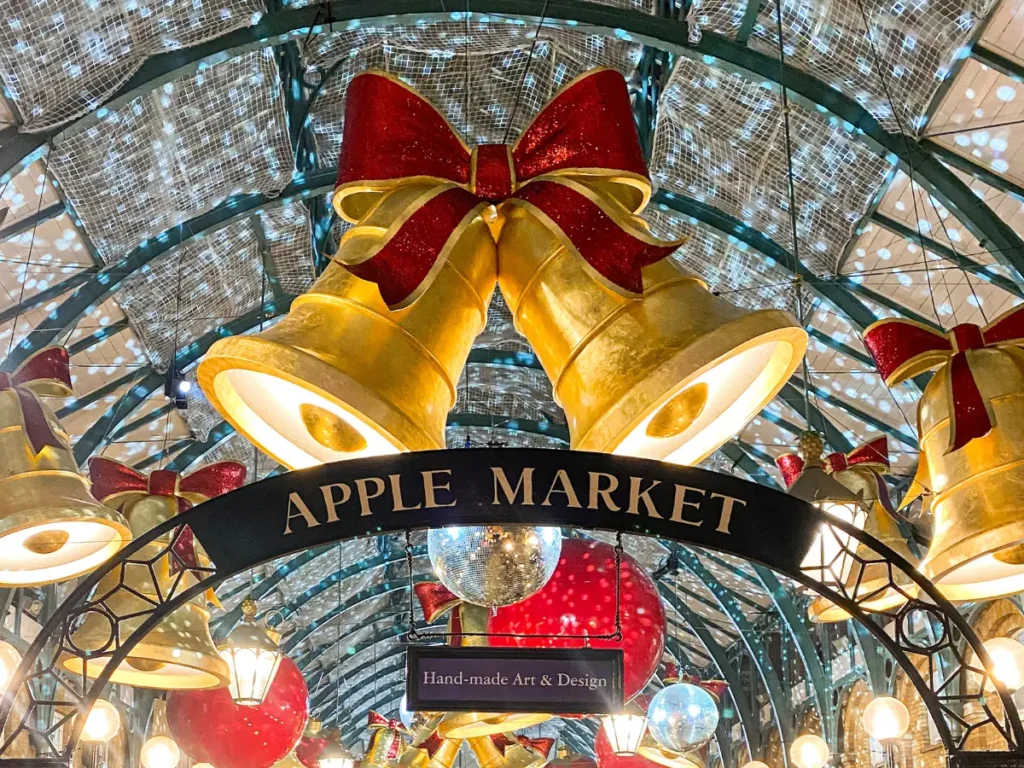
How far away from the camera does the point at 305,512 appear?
3041 mm

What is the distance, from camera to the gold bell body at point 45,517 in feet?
10.4

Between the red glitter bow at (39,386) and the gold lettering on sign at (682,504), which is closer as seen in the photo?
the gold lettering on sign at (682,504)

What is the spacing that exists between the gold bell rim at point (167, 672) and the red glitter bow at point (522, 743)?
5665 mm

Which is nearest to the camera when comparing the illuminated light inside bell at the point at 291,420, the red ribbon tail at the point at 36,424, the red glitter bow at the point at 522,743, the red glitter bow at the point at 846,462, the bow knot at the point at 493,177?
the illuminated light inside bell at the point at 291,420

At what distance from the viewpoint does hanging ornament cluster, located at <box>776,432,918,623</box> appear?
4.26 metres

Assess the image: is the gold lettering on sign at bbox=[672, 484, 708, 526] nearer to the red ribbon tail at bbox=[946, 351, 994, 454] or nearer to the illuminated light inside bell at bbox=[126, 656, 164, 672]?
the red ribbon tail at bbox=[946, 351, 994, 454]

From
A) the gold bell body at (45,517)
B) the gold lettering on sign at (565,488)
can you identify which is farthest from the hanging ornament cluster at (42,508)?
the gold lettering on sign at (565,488)

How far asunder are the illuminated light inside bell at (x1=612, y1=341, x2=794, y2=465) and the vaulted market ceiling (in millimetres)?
3330

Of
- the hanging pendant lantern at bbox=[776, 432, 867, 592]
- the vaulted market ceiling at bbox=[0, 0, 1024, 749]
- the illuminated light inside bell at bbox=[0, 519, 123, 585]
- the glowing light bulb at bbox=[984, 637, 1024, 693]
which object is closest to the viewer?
the illuminated light inside bell at bbox=[0, 519, 123, 585]

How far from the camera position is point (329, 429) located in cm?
245

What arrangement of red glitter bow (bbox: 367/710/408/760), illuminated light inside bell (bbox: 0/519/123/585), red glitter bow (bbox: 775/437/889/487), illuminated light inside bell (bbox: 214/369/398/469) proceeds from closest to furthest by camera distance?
illuminated light inside bell (bbox: 214/369/398/469) → illuminated light inside bell (bbox: 0/519/123/585) → red glitter bow (bbox: 775/437/889/487) → red glitter bow (bbox: 367/710/408/760)

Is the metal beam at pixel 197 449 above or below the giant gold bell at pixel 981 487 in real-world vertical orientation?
above

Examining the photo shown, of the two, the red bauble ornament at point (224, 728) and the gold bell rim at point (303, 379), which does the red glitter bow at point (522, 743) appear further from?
the gold bell rim at point (303, 379)

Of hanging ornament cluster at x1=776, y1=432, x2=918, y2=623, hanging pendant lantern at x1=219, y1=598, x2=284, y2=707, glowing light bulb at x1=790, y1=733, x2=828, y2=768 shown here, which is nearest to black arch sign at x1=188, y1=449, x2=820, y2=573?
hanging ornament cluster at x1=776, y1=432, x2=918, y2=623
